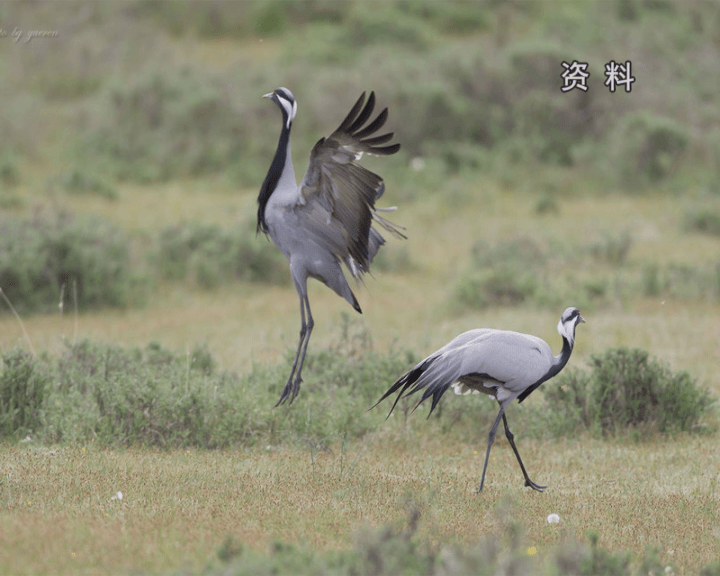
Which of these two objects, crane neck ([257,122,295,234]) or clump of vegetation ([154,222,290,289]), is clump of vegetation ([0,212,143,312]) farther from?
crane neck ([257,122,295,234])

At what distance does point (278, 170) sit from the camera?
6469mm

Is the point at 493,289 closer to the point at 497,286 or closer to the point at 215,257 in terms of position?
the point at 497,286

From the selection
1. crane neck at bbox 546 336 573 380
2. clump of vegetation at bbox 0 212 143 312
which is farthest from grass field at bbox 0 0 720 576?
crane neck at bbox 546 336 573 380

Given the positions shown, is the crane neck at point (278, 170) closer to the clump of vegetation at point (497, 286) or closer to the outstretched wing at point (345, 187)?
the outstretched wing at point (345, 187)

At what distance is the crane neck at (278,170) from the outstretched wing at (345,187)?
19 centimetres

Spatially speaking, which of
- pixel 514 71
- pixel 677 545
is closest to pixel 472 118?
pixel 514 71

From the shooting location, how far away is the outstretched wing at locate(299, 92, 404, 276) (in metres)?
6.06

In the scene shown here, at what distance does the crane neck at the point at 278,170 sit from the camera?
6.41 meters

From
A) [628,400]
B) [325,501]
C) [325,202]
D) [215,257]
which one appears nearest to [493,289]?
[215,257]

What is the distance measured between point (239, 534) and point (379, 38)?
28208 mm

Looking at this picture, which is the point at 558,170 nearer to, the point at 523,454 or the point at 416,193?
the point at 416,193

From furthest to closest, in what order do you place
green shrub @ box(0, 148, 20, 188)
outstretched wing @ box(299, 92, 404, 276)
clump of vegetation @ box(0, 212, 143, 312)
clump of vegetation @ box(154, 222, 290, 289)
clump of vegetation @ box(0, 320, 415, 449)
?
green shrub @ box(0, 148, 20, 188) < clump of vegetation @ box(154, 222, 290, 289) < clump of vegetation @ box(0, 212, 143, 312) < clump of vegetation @ box(0, 320, 415, 449) < outstretched wing @ box(299, 92, 404, 276)

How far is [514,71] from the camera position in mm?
23656

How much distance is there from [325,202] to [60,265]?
27.4ft
